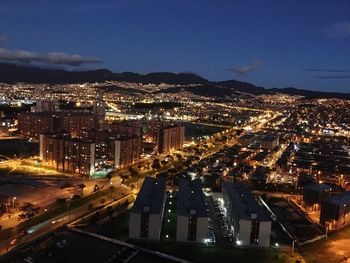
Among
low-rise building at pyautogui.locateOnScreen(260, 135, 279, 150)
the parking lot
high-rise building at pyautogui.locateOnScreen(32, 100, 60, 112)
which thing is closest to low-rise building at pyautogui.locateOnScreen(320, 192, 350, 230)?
the parking lot

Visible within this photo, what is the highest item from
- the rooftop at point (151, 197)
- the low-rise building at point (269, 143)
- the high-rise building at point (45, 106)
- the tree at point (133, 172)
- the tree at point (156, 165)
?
the high-rise building at point (45, 106)

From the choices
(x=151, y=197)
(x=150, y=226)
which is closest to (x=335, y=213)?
(x=151, y=197)

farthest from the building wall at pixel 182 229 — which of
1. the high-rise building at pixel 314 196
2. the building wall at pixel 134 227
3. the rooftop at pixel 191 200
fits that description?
the high-rise building at pixel 314 196

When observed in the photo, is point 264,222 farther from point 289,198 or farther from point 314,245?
point 289,198

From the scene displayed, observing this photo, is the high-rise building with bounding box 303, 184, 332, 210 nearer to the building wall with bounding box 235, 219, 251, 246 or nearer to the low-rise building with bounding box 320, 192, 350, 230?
the low-rise building with bounding box 320, 192, 350, 230

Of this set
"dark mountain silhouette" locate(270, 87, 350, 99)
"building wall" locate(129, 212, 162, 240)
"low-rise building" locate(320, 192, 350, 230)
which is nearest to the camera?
"building wall" locate(129, 212, 162, 240)

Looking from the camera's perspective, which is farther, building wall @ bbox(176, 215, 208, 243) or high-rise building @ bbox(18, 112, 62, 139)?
high-rise building @ bbox(18, 112, 62, 139)

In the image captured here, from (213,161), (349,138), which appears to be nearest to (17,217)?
(213,161)

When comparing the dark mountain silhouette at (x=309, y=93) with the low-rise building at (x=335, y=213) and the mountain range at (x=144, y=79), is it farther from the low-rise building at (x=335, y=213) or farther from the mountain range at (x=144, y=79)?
the low-rise building at (x=335, y=213)
